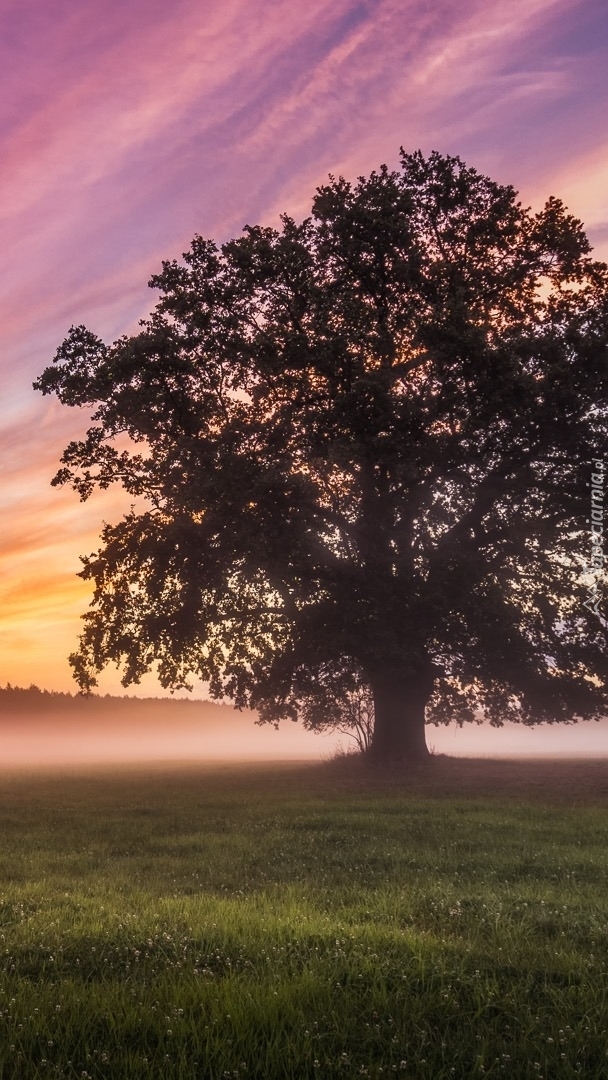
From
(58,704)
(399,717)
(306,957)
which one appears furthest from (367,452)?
(58,704)

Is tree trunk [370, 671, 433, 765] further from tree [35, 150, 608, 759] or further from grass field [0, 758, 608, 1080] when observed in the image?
grass field [0, 758, 608, 1080]

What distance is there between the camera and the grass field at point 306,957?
6.64 metres

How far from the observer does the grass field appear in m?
6.64

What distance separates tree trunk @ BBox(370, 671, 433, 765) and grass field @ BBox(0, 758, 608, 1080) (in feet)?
68.7

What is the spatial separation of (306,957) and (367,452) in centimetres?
2365

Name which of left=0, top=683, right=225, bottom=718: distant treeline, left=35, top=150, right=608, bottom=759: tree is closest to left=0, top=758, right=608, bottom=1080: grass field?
left=35, top=150, right=608, bottom=759: tree

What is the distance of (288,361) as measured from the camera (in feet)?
107

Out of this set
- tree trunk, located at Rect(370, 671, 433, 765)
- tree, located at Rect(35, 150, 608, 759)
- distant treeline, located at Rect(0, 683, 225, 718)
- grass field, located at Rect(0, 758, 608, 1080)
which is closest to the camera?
grass field, located at Rect(0, 758, 608, 1080)

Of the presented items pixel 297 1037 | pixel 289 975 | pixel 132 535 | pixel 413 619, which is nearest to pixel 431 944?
pixel 289 975

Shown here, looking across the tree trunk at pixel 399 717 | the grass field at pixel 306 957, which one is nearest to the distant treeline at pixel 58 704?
the tree trunk at pixel 399 717

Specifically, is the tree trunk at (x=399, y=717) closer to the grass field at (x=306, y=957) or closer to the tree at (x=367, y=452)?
the tree at (x=367, y=452)

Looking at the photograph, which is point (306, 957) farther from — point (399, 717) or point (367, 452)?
point (399, 717)

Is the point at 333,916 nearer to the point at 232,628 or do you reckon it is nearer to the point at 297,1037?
the point at 297,1037

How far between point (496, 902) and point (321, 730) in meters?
39.6
